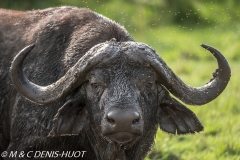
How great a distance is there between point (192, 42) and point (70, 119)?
9.66m

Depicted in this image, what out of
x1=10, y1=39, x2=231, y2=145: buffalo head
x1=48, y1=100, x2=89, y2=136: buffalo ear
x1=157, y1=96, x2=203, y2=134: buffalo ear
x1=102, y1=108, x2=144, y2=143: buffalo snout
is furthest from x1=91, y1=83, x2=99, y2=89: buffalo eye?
x1=157, y1=96, x2=203, y2=134: buffalo ear

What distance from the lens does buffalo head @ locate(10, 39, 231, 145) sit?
23.7 ft

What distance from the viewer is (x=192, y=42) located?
56.6ft

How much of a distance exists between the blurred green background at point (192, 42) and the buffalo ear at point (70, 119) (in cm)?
221

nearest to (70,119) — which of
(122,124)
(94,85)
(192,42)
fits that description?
(94,85)

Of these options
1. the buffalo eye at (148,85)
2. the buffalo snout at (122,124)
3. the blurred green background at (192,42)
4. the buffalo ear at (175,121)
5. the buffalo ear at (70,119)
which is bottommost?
the blurred green background at (192,42)

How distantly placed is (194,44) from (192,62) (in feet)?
4.21

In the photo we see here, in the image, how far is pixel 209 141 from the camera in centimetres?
1056

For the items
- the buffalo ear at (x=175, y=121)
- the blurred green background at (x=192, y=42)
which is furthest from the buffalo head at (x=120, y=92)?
the blurred green background at (x=192, y=42)

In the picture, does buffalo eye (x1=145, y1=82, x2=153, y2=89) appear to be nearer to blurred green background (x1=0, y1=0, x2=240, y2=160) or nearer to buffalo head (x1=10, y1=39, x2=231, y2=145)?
buffalo head (x1=10, y1=39, x2=231, y2=145)

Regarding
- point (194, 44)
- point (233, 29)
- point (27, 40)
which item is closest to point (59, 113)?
point (27, 40)

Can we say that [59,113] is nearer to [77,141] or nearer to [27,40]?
[77,141]

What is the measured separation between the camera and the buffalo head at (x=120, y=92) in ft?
23.7

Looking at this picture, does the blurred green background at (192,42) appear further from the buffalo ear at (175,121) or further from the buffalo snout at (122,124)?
the buffalo snout at (122,124)
